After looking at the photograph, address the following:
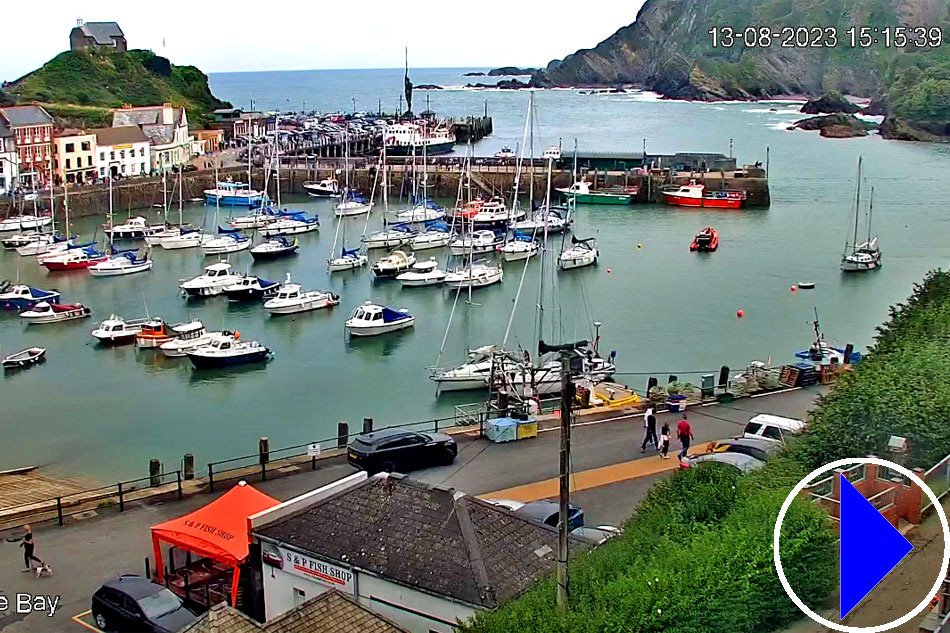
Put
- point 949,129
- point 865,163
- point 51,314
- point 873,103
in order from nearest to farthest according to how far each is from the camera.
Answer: point 51,314
point 865,163
point 949,129
point 873,103

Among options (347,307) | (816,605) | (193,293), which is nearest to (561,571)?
(816,605)

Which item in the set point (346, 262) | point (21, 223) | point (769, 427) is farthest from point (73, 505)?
point (21, 223)

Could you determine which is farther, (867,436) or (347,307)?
(347,307)

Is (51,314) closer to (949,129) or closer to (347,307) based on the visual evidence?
(347,307)

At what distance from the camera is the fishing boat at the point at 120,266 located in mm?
33188

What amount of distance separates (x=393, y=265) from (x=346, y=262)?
200cm

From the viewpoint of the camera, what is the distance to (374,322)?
2598 cm

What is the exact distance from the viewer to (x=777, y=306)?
96.8 ft

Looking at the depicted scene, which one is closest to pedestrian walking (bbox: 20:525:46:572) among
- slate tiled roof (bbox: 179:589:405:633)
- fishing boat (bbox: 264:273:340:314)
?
slate tiled roof (bbox: 179:589:405:633)

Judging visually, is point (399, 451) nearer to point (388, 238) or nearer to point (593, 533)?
point (593, 533)

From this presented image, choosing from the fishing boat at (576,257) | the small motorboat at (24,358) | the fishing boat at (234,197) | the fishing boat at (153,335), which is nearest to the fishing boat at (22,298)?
the small motorboat at (24,358)

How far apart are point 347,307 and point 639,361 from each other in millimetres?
9217

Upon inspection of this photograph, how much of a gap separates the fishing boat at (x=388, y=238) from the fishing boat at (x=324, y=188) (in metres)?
13.9

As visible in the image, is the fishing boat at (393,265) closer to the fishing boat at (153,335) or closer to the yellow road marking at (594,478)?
the fishing boat at (153,335)
